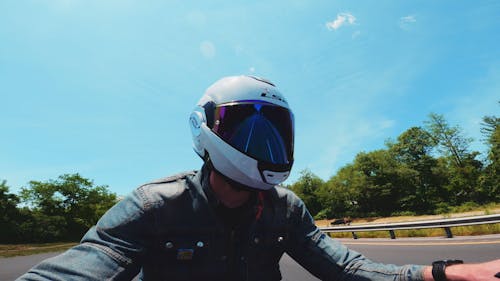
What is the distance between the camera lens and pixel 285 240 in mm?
1991

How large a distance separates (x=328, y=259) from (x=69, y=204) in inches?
2978

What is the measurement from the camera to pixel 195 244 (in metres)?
Answer: 1.70

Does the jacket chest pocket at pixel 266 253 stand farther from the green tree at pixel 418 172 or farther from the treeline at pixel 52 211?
the green tree at pixel 418 172

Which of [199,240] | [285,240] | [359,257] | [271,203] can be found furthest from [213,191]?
[359,257]

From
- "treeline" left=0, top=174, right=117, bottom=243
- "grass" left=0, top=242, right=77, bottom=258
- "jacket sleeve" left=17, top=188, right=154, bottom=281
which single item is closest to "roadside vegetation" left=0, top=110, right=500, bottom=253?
"treeline" left=0, top=174, right=117, bottom=243

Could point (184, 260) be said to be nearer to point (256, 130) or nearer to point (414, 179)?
point (256, 130)

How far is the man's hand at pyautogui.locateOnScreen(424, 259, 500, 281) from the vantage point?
4.48 ft

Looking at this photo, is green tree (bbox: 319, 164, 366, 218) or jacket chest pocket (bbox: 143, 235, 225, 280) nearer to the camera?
jacket chest pocket (bbox: 143, 235, 225, 280)

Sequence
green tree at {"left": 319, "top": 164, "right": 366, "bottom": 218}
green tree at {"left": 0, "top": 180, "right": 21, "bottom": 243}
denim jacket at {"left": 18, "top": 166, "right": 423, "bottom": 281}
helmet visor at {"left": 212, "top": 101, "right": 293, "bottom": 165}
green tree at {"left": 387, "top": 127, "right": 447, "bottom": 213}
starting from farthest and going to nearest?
1. green tree at {"left": 319, "top": 164, "right": 366, "bottom": 218}
2. green tree at {"left": 387, "top": 127, "right": 447, "bottom": 213}
3. green tree at {"left": 0, "top": 180, "right": 21, "bottom": 243}
4. helmet visor at {"left": 212, "top": 101, "right": 293, "bottom": 165}
5. denim jacket at {"left": 18, "top": 166, "right": 423, "bottom": 281}

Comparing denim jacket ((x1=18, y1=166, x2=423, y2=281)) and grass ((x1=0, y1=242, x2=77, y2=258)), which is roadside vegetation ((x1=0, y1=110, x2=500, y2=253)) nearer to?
grass ((x1=0, y1=242, x2=77, y2=258))

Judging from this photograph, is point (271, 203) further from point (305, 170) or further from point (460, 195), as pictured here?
point (305, 170)

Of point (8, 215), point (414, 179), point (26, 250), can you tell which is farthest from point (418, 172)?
point (8, 215)

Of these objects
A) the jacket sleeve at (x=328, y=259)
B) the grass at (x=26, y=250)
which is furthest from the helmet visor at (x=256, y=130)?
the grass at (x=26, y=250)

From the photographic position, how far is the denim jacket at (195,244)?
55.6 inches
